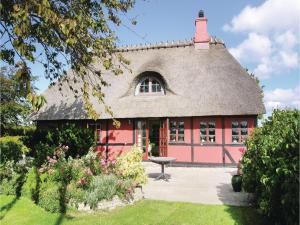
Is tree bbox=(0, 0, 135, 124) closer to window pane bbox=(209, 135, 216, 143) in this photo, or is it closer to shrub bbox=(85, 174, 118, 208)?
shrub bbox=(85, 174, 118, 208)

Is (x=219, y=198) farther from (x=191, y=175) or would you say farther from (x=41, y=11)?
(x=41, y=11)

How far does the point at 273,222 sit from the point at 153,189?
529 cm

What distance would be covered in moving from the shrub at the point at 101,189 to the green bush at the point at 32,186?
175 centimetres

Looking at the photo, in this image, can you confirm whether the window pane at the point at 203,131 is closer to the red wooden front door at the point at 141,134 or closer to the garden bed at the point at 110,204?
the red wooden front door at the point at 141,134

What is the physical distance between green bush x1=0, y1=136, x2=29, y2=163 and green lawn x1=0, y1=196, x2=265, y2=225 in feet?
28.9

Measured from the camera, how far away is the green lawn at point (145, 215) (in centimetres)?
854

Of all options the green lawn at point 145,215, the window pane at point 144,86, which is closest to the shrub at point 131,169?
the green lawn at point 145,215

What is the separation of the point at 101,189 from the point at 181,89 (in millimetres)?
10886

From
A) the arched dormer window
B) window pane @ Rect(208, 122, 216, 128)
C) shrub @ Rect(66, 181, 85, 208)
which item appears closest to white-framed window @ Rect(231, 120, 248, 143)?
window pane @ Rect(208, 122, 216, 128)

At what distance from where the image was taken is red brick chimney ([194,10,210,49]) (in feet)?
71.9

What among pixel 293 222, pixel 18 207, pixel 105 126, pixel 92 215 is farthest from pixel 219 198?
pixel 105 126

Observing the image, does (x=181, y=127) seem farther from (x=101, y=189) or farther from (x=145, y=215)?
(x=145, y=215)

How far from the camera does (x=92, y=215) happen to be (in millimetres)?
9305

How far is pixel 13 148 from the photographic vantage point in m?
19.2
